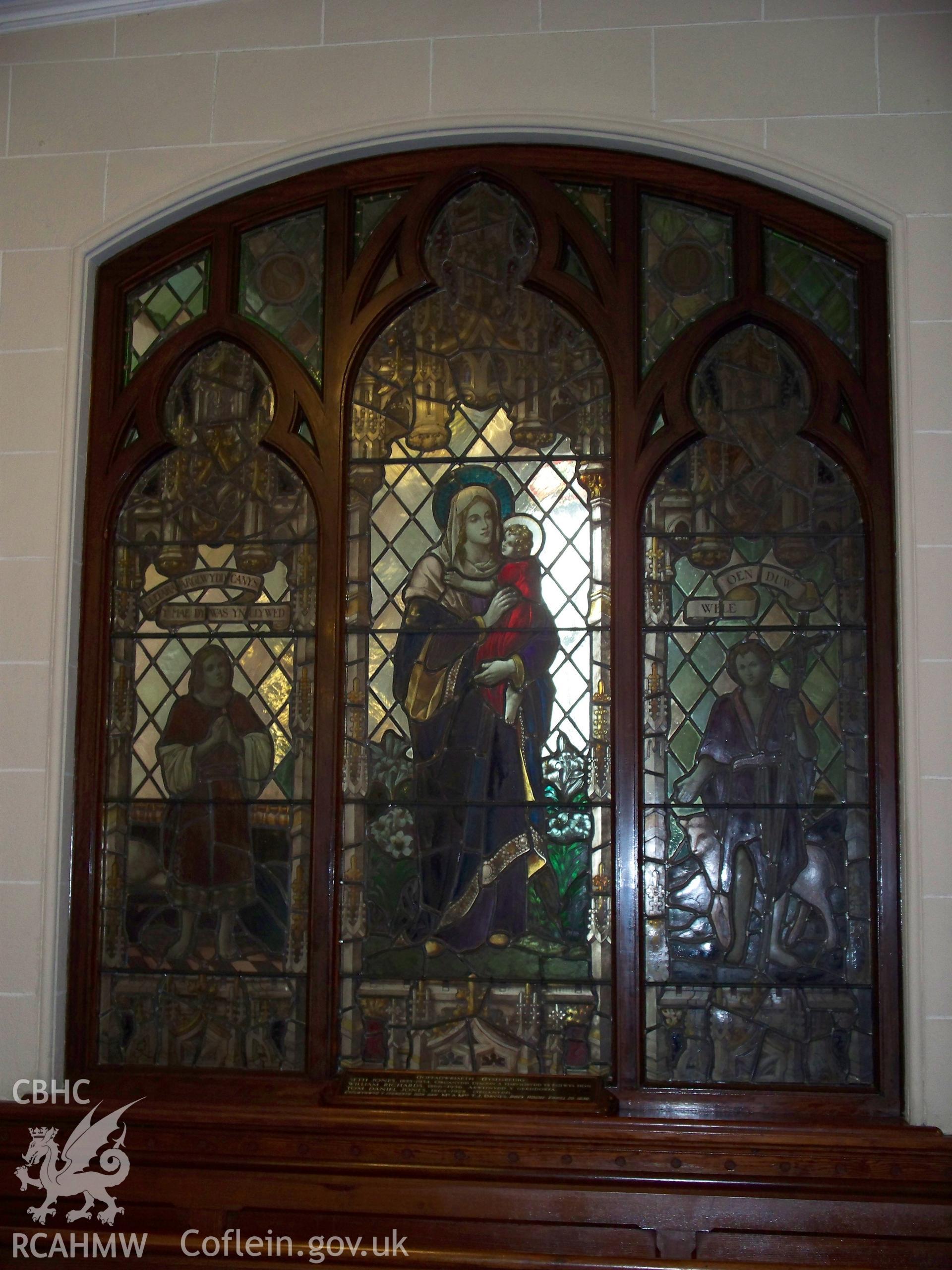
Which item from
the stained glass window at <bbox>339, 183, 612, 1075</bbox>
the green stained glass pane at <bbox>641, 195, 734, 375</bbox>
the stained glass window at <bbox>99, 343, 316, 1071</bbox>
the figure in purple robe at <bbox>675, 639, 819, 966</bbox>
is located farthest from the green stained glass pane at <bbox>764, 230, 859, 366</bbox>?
the stained glass window at <bbox>99, 343, 316, 1071</bbox>

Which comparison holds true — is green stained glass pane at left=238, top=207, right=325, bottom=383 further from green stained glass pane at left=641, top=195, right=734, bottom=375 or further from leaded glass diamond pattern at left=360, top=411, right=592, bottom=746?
green stained glass pane at left=641, top=195, right=734, bottom=375

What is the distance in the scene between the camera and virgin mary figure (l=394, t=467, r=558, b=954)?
3.98 meters

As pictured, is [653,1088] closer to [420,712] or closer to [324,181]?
[420,712]

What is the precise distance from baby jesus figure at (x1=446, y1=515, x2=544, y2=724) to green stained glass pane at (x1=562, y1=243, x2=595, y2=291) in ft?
2.52

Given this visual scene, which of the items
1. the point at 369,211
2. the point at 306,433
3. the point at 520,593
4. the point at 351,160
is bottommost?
the point at 520,593

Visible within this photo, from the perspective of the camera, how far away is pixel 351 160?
431 centimetres

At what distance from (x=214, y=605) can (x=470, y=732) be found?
879mm

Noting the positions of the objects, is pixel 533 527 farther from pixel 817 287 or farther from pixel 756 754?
pixel 817 287

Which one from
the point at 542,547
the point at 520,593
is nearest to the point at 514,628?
the point at 520,593

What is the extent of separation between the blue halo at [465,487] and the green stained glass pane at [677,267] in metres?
0.55

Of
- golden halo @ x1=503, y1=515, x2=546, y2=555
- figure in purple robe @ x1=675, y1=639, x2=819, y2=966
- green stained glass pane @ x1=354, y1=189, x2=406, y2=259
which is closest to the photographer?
figure in purple robe @ x1=675, y1=639, x2=819, y2=966

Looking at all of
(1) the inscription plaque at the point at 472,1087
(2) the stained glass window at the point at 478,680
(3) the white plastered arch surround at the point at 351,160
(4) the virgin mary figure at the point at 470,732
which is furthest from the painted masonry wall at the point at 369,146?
(4) the virgin mary figure at the point at 470,732

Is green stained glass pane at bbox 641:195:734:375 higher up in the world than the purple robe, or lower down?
higher up

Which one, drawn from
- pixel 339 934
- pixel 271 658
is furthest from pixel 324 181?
pixel 339 934
